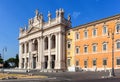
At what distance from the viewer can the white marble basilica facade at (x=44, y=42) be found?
67062 mm

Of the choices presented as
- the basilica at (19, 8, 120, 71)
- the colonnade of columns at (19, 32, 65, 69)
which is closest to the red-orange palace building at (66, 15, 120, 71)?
the basilica at (19, 8, 120, 71)

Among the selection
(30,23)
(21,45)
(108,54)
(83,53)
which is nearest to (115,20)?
(108,54)

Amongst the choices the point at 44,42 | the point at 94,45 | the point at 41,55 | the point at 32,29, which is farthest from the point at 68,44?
the point at 32,29

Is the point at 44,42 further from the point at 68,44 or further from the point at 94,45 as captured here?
the point at 94,45

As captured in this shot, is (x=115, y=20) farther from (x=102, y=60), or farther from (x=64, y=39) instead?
(x=64, y=39)

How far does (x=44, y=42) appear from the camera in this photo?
7469cm

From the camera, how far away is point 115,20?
52219 millimetres

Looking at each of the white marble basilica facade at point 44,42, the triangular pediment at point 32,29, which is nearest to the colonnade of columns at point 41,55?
the white marble basilica facade at point 44,42

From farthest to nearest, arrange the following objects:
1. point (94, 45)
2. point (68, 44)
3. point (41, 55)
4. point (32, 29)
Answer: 1. point (32, 29)
2. point (41, 55)
3. point (68, 44)
4. point (94, 45)

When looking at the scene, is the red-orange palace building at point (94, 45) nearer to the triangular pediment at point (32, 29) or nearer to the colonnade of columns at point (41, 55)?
the colonnade of columns at point (41, 55)

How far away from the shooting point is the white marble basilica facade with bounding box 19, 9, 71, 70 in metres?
67.1

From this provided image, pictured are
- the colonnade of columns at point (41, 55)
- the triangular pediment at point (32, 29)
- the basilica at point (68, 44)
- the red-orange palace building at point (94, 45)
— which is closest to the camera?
the red-orange palace building at point (94, 45)

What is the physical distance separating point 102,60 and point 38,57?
27.5m

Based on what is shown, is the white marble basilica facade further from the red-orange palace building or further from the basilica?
the red-orange palace building
